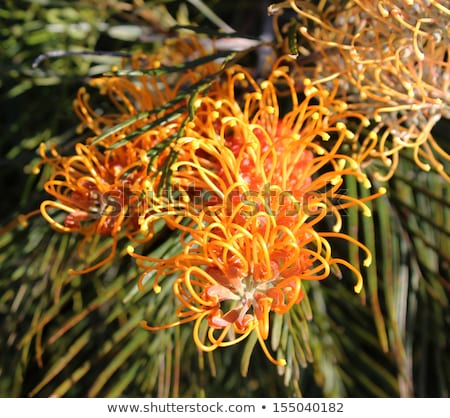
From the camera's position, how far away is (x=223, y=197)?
37cm

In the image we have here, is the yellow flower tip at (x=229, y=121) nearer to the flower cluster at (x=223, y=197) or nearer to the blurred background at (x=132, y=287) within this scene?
the flower cluster at (x=223, y=197)

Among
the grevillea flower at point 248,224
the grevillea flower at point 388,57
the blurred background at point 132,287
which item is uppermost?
the grevillea flower at point 388,57

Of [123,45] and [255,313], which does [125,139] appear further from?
[123,45]

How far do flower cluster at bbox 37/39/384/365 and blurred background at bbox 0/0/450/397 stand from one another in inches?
2.9

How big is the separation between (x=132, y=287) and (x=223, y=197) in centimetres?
13

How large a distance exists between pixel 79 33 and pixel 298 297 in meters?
0.45

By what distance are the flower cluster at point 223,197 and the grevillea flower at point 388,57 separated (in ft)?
0.10

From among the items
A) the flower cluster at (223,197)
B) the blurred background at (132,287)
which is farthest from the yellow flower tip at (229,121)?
the blurred background at (132,287)

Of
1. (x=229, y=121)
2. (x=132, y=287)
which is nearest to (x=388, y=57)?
(x=229, y=121)

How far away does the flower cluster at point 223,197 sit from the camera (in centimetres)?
34

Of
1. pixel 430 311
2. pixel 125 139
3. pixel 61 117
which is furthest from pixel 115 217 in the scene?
pixel 430 311

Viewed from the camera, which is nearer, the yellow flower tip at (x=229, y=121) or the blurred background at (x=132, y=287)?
the yellow flower tip at (x=229, y=121)

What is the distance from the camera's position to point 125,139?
38cm

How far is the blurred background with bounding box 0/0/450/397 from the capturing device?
0.52 metres
